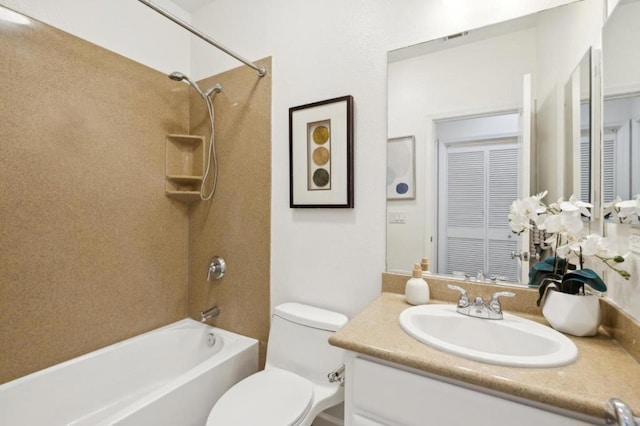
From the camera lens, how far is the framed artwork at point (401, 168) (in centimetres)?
137

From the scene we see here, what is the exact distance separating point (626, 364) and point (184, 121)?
252 centimetres

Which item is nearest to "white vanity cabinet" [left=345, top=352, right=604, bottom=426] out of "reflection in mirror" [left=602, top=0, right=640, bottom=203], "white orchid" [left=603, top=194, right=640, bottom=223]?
"white orchid" [left=603, top=194, right=640, bottom=223]

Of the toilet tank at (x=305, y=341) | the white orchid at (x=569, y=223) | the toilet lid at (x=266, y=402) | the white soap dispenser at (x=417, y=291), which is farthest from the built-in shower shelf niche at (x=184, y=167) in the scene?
the white orchid at (x=569, y=223)

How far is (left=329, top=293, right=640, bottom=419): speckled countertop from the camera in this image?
0.63m

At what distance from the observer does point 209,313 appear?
1921mm

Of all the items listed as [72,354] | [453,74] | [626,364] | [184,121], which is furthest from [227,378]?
[453,74]

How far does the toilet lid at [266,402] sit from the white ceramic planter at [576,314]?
0.99m

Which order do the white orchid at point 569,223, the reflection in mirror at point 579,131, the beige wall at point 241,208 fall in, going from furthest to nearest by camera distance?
the beige wall at point 241,208 < the reflection in mirror at point 579,131 < the white orchid at point 569,223

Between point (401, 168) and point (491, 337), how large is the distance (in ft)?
2.58

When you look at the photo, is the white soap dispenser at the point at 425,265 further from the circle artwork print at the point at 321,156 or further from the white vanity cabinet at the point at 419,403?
the circle artwork print at the point at 321,156

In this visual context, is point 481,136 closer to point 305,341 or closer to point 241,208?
point 305,341

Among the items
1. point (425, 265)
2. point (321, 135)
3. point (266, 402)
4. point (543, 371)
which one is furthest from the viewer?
point (321, 135)

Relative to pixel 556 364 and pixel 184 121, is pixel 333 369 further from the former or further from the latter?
pixel 184 121

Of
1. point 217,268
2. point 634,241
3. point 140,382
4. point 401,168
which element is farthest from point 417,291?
point 140,382
